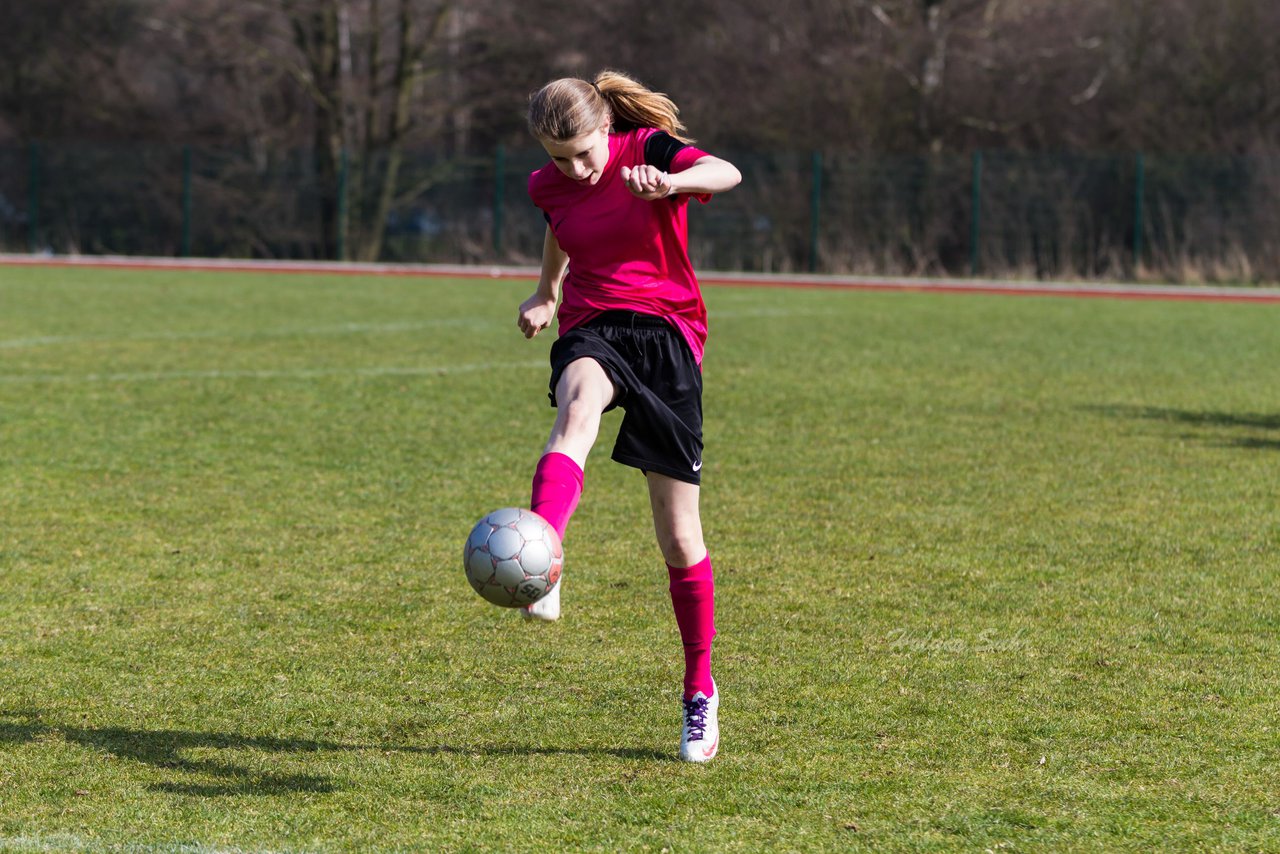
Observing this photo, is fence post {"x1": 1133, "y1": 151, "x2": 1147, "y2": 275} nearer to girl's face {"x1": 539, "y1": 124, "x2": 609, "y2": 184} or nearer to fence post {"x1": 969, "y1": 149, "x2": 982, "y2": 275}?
fence post {"x1": 969, "y1": 149, "x2": 982, "y2": 275}

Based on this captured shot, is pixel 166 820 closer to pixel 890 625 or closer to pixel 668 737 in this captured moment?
pixel 668 737

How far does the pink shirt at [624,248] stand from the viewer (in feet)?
14.9

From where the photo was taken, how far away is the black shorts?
4324mm

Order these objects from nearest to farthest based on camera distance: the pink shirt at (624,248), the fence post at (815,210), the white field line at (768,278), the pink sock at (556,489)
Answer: the pink sock at (556,489) → the pink shirt at (624,248) → the white field line at (768,278) → the fence post at (815,210)

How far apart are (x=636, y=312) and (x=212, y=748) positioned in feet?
5.31

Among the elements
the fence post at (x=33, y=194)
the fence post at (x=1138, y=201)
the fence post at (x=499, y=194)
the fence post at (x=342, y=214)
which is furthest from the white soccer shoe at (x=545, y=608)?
the fence post at (x=33, y=194)

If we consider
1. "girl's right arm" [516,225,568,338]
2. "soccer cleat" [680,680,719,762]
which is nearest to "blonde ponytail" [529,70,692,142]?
"girl's right arm" [516,225,568,338]

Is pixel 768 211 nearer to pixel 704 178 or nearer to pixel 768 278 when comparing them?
pixel 768 278

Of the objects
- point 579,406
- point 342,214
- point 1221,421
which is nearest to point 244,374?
point 1221,421

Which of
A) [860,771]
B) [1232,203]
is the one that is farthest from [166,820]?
[1232,203]

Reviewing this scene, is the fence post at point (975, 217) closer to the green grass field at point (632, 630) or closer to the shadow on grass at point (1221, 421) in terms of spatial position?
the green grass field at point (632, 630)

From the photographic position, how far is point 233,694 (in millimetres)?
4805

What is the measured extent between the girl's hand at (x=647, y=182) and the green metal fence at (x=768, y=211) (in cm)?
2834

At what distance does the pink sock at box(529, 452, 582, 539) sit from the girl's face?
0.80 m
